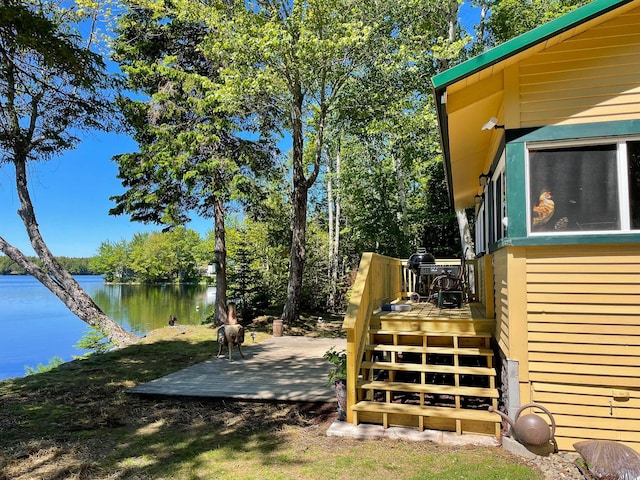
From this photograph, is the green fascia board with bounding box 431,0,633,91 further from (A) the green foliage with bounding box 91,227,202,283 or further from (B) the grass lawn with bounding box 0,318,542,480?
(A) the green foliage with bounding box 91,227,202,283

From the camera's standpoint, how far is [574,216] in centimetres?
393

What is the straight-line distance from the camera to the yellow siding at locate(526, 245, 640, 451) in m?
3.78

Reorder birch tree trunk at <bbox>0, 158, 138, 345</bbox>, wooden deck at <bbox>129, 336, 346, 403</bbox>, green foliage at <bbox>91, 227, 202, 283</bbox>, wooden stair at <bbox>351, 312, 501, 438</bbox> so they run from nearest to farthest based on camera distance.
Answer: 1. wooden stair at <bbox>351, 312, 501, 438</bbox>
2. wooden deck at <bbox>129, 336, 346, 403</bbox>
3. birch tree trunk at <bbox>0, 158, 138, 345</bbox>
4. green foliage at <bbox>91, 227, 202, 283</bbox>

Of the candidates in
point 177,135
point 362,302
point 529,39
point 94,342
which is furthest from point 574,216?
point 94,342

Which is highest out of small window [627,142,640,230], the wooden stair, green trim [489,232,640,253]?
small window [627,142,640,230]

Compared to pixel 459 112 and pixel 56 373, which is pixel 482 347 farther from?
pixel 56 373

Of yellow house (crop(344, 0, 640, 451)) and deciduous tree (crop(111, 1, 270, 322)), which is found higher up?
deciduous tree (crop(111, 1, 270, 322))

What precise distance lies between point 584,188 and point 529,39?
149 cm

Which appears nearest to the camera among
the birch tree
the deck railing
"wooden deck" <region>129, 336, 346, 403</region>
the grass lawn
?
the grass lawn

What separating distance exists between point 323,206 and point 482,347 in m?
21.4

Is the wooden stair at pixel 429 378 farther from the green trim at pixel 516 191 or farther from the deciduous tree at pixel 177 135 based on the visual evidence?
the deciduous tree at pixel 177 135

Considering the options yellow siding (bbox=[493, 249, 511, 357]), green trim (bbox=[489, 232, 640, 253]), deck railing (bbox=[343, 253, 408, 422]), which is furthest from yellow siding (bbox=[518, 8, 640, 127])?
deck railing (bbox=[343, 253, 408, 422])

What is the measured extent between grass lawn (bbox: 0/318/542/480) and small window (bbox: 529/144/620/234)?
2268 millimetres

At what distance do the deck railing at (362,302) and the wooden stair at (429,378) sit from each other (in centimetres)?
20
